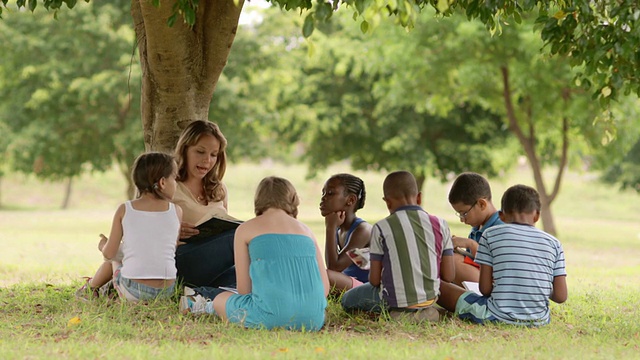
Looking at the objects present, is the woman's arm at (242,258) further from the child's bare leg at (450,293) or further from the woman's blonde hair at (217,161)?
the child's bare leg at (450,293)

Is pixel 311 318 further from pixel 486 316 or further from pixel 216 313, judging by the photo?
pixel 486 316

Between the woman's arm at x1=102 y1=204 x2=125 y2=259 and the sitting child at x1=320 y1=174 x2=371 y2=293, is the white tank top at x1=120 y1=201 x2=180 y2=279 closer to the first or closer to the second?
the woman's arm at x1=102 y1=204 x2=125 y2=259

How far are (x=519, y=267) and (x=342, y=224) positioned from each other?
1.69 metres

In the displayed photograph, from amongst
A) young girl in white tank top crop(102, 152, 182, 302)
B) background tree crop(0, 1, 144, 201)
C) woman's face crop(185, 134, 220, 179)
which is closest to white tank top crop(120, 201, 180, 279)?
young girl in white tank top crop(102, 152, 182, 302)

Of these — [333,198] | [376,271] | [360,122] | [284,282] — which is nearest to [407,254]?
[376,271]

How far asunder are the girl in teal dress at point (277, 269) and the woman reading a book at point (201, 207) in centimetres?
99

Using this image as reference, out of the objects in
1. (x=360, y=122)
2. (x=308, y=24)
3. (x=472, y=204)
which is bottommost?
(x=472, y=204)

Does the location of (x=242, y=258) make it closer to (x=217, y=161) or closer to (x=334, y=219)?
(x=334, y=219)

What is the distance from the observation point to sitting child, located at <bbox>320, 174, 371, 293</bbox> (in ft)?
21.9

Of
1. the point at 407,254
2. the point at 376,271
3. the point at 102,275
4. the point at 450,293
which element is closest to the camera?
the point at 407,254

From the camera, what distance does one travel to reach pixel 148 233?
5.98 meters

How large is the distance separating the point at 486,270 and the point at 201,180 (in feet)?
8.43

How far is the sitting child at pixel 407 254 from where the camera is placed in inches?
225

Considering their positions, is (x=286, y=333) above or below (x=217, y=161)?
below
